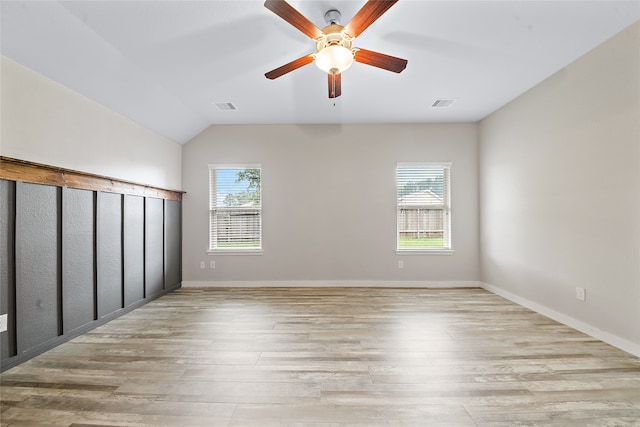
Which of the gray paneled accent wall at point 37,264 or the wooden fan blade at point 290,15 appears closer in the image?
the wooden fan blade at point 290,15

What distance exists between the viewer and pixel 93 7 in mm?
2125

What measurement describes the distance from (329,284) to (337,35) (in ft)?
12.3

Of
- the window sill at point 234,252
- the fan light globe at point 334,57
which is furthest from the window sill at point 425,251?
the fan light globe at point 334,57

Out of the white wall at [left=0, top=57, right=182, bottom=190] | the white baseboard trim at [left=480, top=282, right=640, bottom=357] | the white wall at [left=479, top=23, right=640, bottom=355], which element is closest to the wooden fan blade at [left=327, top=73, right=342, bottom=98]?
the white wall at [left=479, top=23, right=640, bottom=355]

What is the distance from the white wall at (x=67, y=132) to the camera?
2.28 meters

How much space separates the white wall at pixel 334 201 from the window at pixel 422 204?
174mm

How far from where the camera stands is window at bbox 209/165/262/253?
4875 mm

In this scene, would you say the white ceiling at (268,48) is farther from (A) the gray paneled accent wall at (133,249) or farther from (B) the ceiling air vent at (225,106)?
(A) the gray paneled accent wall at (133,249)

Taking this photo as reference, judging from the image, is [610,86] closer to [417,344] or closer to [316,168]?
[417,344]

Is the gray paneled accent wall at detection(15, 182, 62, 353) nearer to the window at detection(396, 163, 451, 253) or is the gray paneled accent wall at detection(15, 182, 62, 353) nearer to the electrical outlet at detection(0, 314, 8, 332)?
the electrical outlet at detection(0, 314, 8, 332)

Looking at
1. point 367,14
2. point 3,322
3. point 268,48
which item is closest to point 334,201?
point 268,48

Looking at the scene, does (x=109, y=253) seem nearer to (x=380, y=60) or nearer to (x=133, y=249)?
(x=133, y=249)

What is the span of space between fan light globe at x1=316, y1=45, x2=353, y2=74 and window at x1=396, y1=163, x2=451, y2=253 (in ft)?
9.79

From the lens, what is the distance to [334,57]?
206 cm
